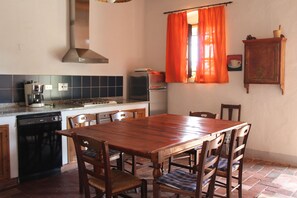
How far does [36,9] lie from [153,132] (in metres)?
2.69

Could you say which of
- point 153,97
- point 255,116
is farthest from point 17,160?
point 255,116

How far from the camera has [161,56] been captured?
5.40 meters

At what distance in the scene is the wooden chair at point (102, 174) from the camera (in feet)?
6.59

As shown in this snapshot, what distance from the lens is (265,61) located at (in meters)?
4.01

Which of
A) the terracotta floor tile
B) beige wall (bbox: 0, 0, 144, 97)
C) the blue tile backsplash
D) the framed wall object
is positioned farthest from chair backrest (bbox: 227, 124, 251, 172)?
beige wall (bbox: 0, 0, 144, 97)

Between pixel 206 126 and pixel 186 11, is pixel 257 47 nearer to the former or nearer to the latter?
pixel 186 11

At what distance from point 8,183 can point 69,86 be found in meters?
1.73

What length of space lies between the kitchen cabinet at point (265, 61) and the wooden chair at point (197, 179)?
2.22 meters

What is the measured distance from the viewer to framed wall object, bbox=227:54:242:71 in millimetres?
4367

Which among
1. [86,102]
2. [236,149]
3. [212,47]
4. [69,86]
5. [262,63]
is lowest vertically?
[236,149]

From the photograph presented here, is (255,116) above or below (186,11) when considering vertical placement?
below

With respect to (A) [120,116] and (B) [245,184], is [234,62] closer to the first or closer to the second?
(B) [245,184]

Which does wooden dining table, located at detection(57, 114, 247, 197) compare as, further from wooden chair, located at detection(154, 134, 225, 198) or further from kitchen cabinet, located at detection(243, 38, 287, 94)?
kitchen cabinet, located at detection(243, 38, 287, 94)

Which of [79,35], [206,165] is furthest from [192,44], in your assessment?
[206,165]
